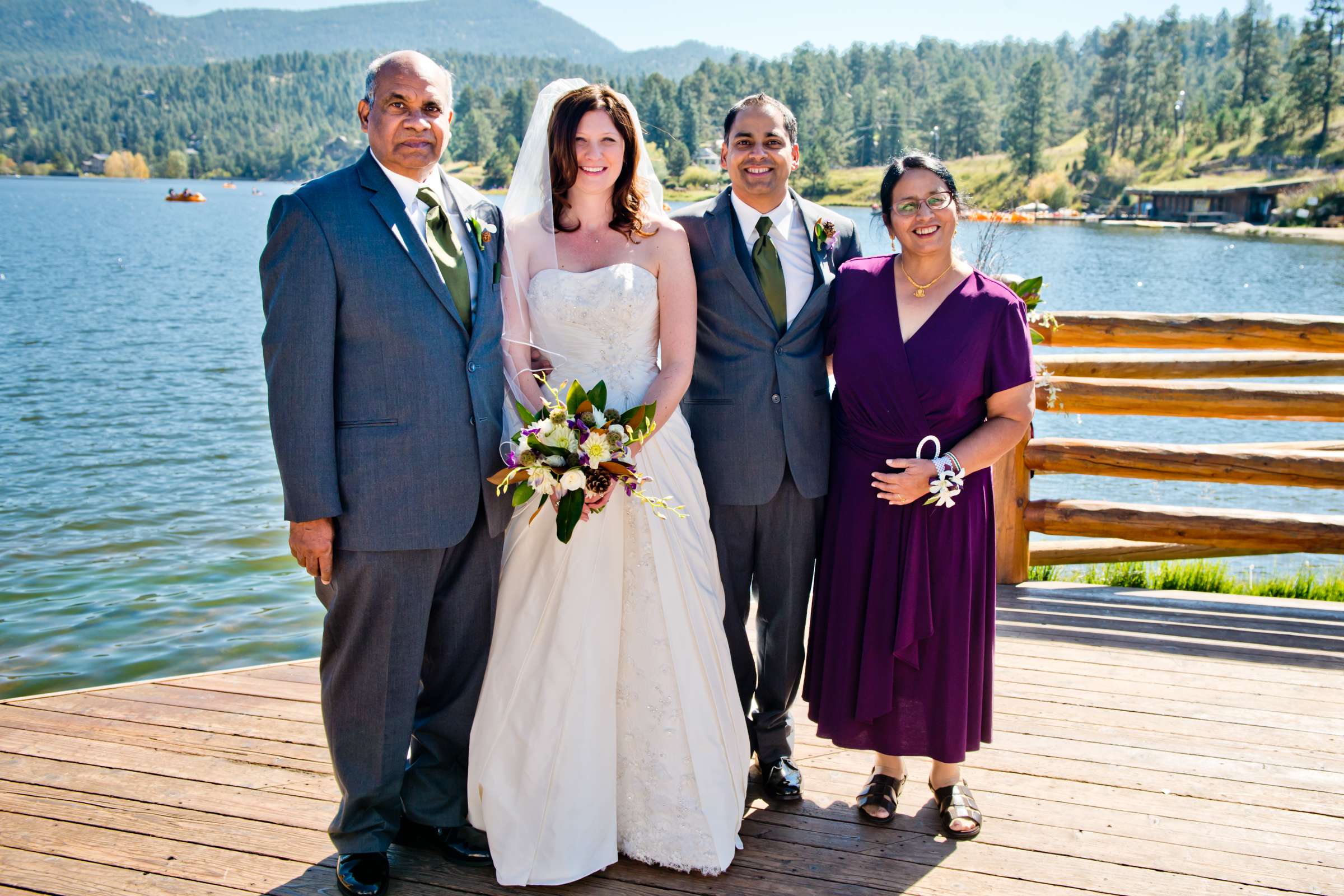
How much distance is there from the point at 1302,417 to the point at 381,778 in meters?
4.60

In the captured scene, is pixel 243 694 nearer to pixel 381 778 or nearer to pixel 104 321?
pixel 381 778

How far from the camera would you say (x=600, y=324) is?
121 inches

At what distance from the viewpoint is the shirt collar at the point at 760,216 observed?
11.1 ft

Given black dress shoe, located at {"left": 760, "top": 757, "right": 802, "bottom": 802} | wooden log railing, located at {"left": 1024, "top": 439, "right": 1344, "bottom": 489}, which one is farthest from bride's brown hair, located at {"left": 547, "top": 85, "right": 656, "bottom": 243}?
wooden log railing, located at {"left": 1024, "top": 439, "right": 1344, "bottom": 489}

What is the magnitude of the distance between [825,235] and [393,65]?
146 cm

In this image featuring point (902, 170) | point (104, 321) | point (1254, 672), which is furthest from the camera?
point (104, 321)

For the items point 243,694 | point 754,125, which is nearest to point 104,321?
point 243,694

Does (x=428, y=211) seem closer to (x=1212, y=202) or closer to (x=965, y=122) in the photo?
(x=1212, y=202)

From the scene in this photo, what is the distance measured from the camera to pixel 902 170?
306 centimetres

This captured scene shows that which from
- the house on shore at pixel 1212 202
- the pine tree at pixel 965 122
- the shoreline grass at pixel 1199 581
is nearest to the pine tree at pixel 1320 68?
the house on shore at pixel 1212 202

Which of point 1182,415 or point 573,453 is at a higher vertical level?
point 573,453

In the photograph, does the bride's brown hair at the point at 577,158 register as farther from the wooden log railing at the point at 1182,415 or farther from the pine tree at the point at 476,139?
the pine tree at the point at 476,139

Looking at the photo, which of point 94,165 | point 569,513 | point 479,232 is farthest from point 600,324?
point 94,165

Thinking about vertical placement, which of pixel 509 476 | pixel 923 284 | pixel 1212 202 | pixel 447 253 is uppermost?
pixel 1212 202
